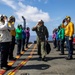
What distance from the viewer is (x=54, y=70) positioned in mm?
10094

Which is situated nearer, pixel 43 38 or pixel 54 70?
pixel 54 70

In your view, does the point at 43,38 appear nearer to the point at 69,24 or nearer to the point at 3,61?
the point at 69,24

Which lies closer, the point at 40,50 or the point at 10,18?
the point at 10,18

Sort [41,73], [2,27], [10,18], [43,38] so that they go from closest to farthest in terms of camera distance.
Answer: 1. [41,73]
2. [2,27]
3. [10,18]
4. [43,38]

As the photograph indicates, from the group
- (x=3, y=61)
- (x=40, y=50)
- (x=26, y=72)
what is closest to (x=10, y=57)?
(x=40, y=50)

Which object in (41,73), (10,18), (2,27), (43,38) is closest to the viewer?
(41,73)

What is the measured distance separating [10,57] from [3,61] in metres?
3.03

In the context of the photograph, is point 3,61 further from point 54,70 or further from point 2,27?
point 54,70

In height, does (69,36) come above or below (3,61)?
above

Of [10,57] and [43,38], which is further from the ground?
[43,38]

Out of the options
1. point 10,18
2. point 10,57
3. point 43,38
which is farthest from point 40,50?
point 10,18

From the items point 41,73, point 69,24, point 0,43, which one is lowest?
point 41,73

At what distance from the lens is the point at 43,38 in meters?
13.7

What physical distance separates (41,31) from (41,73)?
176 inches
